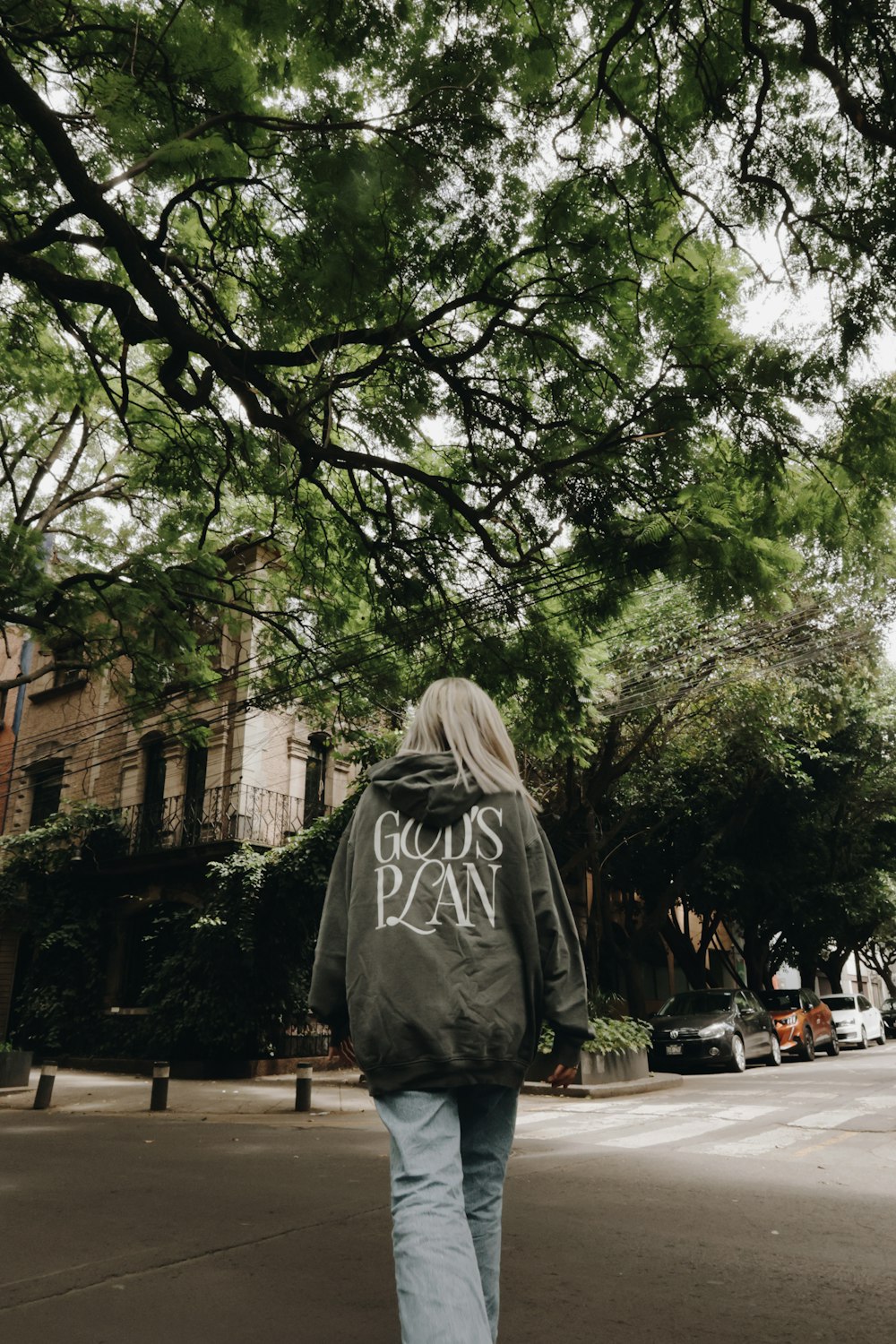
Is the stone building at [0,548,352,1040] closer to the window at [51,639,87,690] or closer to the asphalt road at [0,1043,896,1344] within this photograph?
the window at [51,639,87,690]

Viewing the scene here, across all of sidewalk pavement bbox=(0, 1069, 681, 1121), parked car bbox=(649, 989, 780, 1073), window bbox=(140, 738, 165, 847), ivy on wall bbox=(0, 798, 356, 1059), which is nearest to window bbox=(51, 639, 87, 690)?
sidewalk pavement bbox=(0, 1069, 681, 1121)

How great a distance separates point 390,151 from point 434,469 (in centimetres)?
402

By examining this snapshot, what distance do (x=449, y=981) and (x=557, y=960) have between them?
1.11ft

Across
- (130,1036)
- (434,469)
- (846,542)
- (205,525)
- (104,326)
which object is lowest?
(130,1036)

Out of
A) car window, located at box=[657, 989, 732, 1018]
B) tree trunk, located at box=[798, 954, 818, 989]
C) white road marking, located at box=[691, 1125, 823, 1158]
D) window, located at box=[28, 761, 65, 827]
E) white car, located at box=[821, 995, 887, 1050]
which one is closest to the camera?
white road marking, located at box=[691, 1125, 823, 1158]

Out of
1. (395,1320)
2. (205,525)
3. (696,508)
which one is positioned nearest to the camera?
(395,1320)

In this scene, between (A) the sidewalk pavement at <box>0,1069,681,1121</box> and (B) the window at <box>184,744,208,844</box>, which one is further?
(B) the window at <box>184,744,208,844</box>

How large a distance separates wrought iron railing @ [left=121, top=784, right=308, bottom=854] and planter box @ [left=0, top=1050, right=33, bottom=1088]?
605 cm

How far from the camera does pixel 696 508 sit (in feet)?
25.3

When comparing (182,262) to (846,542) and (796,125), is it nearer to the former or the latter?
(796,125)

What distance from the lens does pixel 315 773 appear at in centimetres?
2239

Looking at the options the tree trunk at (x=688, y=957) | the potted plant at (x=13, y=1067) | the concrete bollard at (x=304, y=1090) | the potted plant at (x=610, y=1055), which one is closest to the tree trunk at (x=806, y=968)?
the tree trunk at (x=688, y=957)

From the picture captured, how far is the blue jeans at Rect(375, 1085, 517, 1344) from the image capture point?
212cm

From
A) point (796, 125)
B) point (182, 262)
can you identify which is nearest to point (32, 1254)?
point (182, 262)
